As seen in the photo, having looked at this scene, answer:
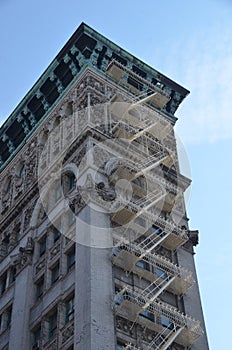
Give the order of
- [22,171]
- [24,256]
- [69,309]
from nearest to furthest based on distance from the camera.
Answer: [69,309]
[24,256]
[22,171]

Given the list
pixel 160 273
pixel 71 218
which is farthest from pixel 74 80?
pixel 160 273

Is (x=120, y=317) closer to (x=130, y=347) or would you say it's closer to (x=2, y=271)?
(x=130, y=347)

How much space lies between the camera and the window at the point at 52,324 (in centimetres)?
3638

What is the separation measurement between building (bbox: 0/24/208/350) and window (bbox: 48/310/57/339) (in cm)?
6

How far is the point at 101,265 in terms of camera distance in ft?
118

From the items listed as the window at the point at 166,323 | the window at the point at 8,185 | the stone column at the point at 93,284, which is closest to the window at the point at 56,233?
the stone column at the point at 93,284

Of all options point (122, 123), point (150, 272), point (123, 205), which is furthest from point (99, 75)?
point (150, 272)

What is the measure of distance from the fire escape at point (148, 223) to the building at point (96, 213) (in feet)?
0.23

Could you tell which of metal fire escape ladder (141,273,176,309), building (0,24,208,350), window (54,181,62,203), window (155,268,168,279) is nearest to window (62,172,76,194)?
building (0,24,208,350)

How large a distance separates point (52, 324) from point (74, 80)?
64.4 feet

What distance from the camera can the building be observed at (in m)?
35.3

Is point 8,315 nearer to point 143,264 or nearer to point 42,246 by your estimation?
point 42,246

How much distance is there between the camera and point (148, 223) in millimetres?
41031

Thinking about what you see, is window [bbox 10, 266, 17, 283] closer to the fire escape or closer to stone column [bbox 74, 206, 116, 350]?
stone column [bbox 74, 206, 116, 350]
